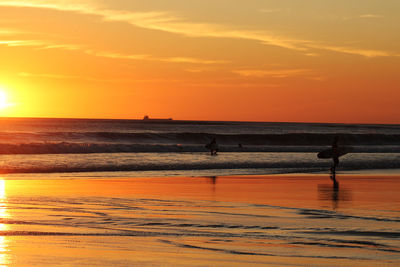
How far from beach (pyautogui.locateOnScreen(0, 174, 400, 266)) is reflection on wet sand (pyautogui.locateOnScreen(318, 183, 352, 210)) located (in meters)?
0.03

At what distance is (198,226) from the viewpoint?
1276cm

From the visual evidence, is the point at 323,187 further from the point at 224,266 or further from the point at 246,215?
the point at 224,266

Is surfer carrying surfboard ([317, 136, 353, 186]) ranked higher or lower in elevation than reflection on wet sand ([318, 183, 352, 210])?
higher

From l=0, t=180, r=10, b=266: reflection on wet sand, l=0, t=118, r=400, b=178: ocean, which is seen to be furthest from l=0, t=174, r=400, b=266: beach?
l=0, t=118, r=400, b=178: ocean

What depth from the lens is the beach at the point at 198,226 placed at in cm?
994

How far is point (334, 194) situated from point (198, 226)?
829 centimetres

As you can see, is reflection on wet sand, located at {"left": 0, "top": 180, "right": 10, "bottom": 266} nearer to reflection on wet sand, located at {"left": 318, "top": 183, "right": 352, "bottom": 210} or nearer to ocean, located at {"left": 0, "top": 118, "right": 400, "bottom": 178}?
reflection on wet sand, located at {"left": 318, "top": 183, "right": 352, "bottom": 210}

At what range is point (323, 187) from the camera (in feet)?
74.8

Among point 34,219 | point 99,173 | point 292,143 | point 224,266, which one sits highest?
point 292,143

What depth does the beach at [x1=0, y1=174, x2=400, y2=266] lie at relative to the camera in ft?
32.6

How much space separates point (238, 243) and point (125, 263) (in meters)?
2.26

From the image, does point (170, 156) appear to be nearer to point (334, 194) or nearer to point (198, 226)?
point (334, 194)

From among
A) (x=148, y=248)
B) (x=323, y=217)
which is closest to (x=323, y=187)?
(x=323, y=217)

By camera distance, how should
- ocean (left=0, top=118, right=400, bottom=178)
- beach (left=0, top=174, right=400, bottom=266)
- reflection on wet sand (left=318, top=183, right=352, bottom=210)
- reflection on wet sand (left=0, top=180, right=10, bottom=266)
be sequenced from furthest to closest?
ocean (left=0, top=118, right=400, bottom=178) < reflection on wet sand (left=318, top=183, right=352, bottom=210) < beach (left=0, top=174, right=400, bottom=266) < reflection on wet sand (left=0, top=180, right=10, bottom=266)
